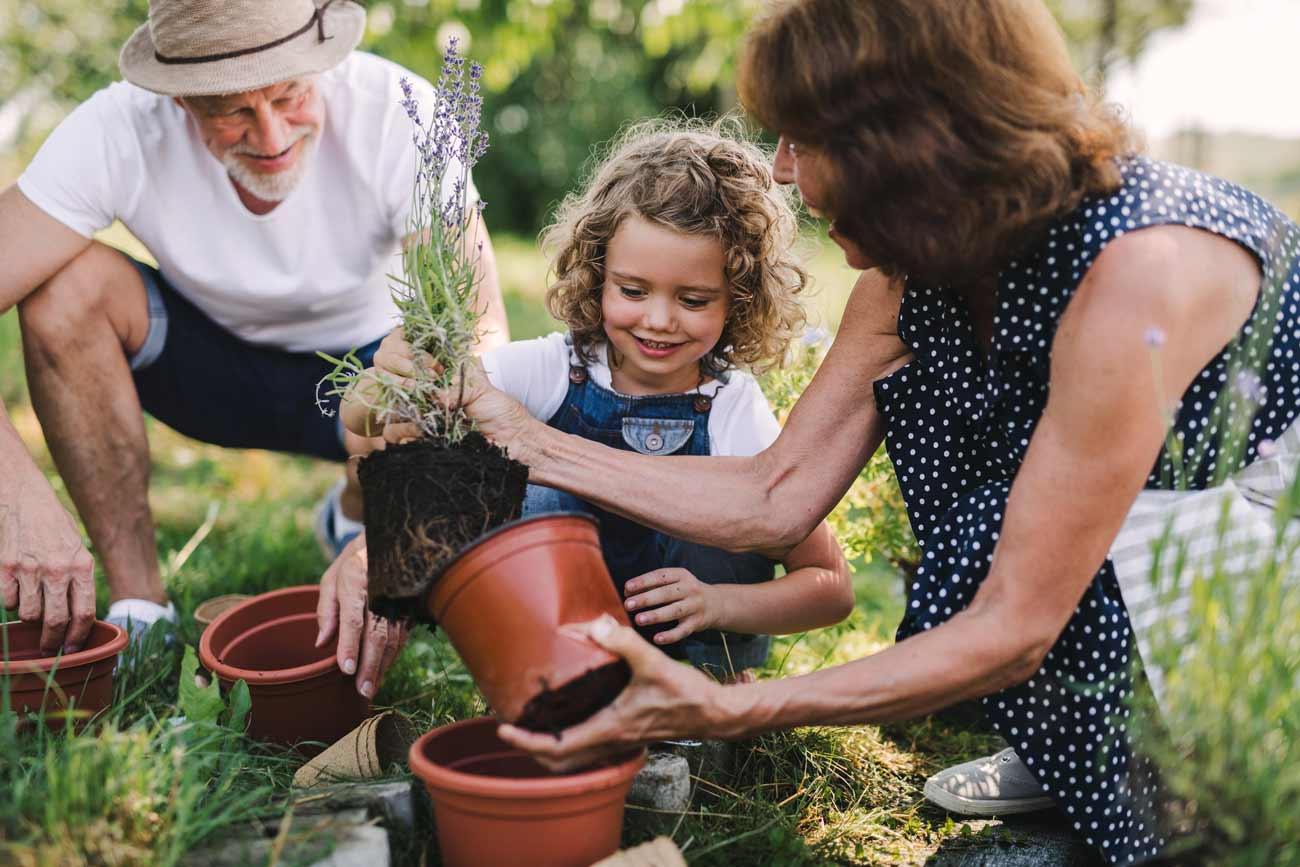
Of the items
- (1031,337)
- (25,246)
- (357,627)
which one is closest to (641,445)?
(357,627)

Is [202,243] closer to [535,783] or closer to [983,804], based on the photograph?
[535,783]

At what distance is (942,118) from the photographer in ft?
5.58

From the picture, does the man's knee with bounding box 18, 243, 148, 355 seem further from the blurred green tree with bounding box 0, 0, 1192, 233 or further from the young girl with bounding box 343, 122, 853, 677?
the blurred green tree with bounding box 0, 0, 1192, 233

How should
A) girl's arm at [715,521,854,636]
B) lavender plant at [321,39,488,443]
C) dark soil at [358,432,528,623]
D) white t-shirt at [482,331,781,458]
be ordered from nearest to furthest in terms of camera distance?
dark soil at [358,432,528,623] → lavender plant at [321,39,488,443] → girl's arm at [715,521,854,636] → white t-shirt at [482,331,781,458]

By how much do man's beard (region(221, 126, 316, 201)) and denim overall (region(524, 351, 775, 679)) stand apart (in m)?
0.97

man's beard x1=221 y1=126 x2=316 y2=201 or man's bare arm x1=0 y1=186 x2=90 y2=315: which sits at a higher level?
man's beard x1=221 y1=126 x2=316 y2=201

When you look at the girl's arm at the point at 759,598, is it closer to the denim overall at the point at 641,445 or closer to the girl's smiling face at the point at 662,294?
the denim overall at the point at 641,445

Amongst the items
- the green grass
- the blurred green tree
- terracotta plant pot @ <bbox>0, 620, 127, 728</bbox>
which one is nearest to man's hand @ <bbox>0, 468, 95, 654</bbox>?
terracotta plant pot @ <bbox>0, 620, 127, 728</bbox>

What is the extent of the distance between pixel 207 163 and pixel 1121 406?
8.15 feet

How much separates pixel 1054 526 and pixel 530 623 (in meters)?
0.84

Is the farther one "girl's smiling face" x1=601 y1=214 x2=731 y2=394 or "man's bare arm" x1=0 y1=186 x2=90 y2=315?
"man's bare arm" x1=0 y1=186 x2=90 y2=315

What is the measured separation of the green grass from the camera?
1.51 metres

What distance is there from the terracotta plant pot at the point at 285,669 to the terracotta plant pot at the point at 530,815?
0.54 m

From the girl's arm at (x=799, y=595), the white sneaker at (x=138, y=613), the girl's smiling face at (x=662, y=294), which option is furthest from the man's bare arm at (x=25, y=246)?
the girl's arm at (x=799, y=595)
